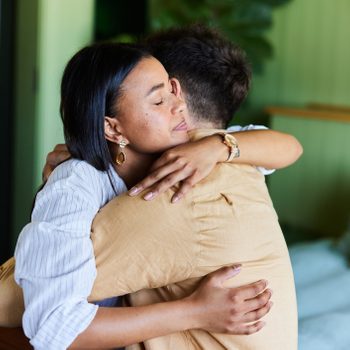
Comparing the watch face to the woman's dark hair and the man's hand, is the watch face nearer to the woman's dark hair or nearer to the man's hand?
the woman's dark hair

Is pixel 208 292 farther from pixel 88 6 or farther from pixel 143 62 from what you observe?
pixel 88 6

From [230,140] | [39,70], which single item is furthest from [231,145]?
[39,70]

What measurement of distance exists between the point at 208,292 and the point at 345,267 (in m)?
1.99

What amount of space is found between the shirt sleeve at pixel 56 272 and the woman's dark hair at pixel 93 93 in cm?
16

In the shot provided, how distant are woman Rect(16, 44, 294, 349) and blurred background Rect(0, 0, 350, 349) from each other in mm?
1944

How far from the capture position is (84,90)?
46.6 inches

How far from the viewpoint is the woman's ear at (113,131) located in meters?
1.24

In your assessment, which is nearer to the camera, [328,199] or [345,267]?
[345,267]

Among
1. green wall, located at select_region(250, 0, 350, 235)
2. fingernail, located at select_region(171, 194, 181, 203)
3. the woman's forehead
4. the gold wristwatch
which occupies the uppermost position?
the woman's forehead

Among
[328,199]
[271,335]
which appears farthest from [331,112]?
[271,335]

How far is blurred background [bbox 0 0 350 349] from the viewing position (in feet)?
11.5

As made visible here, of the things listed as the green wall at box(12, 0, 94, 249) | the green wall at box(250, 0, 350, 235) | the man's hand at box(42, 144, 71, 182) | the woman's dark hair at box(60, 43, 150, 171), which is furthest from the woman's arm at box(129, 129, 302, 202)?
the green wall at box(250, 0, 350, 235)

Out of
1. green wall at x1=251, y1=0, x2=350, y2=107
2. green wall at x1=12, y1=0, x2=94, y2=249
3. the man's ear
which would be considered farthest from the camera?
green wall at x1=251, y1=0, x2=350, y2=107

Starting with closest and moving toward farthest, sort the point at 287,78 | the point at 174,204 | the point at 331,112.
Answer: the point at 174,204, the point at 331,112, the point at 287,78
